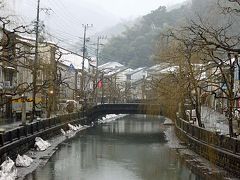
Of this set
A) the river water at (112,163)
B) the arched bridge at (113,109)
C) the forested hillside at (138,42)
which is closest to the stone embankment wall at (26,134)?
the river water at (112,163)

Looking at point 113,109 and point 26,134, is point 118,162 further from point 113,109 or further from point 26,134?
point 113,109

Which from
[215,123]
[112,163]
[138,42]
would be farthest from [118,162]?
[138,42]

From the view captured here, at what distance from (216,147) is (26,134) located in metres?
13.2

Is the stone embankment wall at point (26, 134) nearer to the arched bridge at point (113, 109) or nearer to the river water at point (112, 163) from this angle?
the river water at point (112, 163)

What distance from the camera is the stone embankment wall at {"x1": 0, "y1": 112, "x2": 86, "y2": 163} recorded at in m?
25.0

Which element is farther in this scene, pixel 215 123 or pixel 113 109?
pixel 113 109

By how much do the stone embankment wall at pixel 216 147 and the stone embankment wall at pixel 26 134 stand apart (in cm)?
1151

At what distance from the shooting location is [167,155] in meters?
34.0

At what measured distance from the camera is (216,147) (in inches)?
1044

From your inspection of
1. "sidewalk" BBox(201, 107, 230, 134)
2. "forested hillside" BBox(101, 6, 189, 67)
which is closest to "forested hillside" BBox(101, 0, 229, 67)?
"forested hillside" BBox(101, 6, 189, 67)

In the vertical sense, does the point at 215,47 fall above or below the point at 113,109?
above

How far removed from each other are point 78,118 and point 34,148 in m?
28.0

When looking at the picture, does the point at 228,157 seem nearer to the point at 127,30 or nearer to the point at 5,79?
the point at 5,79

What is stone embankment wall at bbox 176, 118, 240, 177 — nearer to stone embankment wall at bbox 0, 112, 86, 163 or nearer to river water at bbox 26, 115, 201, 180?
river water at bbox 26, 115, 201, 180
